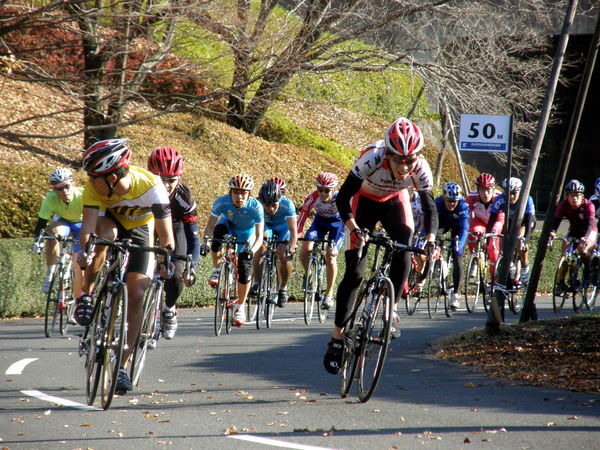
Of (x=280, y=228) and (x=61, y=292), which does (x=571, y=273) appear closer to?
(x=280, y=228)

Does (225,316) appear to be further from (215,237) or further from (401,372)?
(401,372)

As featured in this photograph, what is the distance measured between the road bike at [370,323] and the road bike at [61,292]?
5.82 meters

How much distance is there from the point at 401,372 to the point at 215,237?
13.9 feet

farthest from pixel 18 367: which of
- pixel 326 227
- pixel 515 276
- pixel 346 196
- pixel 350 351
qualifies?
pixel 515 276

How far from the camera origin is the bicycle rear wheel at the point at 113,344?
700 centimetres

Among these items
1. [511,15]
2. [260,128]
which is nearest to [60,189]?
[511,15]

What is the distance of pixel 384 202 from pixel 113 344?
103 inches

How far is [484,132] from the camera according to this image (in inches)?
459

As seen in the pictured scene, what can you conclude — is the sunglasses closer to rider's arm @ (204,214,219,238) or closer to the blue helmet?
rider's arm @ (204,214,219,238)

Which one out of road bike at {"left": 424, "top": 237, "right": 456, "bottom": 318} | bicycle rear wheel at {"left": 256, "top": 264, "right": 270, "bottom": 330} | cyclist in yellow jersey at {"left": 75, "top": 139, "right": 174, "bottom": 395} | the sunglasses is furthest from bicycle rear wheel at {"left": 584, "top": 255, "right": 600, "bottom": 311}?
cyclist in yellow jersey at {"left": 75, "top": 139, "right": 174, "bottom": 395}

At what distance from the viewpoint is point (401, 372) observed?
9664 millimetres

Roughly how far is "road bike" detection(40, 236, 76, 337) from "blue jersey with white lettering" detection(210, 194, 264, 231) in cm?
199

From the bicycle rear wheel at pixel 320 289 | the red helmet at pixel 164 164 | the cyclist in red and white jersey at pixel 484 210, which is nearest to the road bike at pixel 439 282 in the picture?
the cyclist in red and white jersey at pixel 484 210

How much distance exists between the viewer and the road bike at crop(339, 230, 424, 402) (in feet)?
24.3
